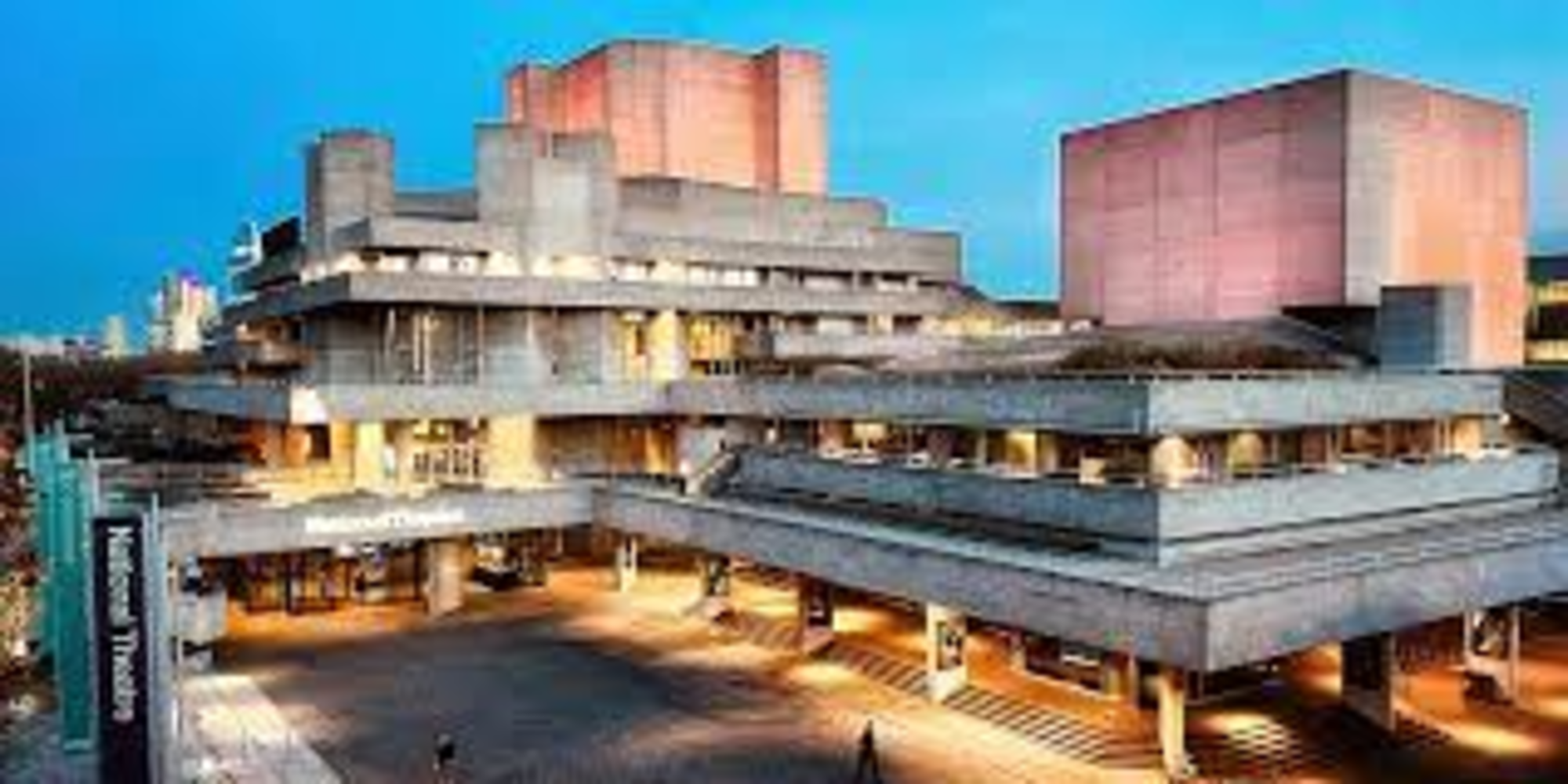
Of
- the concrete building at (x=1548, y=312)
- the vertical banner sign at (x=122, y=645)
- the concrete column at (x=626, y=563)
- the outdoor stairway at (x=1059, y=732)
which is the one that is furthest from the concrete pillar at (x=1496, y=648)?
the concrete building at (x=1548, y=312)

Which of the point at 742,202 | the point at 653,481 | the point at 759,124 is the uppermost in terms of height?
the point at 759,124

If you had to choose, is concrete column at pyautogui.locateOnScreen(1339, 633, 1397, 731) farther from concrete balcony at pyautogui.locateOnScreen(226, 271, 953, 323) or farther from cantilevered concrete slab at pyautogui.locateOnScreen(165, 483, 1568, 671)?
concrete balcony at pyautogui.locateOnScreen(226, 271, 953, 323)

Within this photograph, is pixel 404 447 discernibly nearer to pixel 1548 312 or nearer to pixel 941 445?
pixel 941 445

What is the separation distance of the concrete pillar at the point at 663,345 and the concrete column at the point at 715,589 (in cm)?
2100

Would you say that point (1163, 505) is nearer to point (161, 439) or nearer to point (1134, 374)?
point (1134, 374)

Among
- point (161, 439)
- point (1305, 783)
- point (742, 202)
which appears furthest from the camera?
point (742, 202)

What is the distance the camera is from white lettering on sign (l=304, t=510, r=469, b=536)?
1928 inches

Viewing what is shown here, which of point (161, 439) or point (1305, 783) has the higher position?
point (161, 439)

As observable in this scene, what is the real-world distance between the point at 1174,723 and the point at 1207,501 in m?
6.65

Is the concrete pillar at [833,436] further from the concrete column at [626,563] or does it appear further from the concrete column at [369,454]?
the concrete column at [369,454]

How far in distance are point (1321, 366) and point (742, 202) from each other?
3662 cm

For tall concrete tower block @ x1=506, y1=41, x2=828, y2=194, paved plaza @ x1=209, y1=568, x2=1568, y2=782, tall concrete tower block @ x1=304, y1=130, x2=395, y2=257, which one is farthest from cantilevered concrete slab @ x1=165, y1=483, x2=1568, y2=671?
Result: tall concrete tower block @ x1=506, y1=41, x2=828, y2=194

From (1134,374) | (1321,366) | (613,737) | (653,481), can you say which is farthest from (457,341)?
(1321,366)

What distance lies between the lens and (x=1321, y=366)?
5981cm
